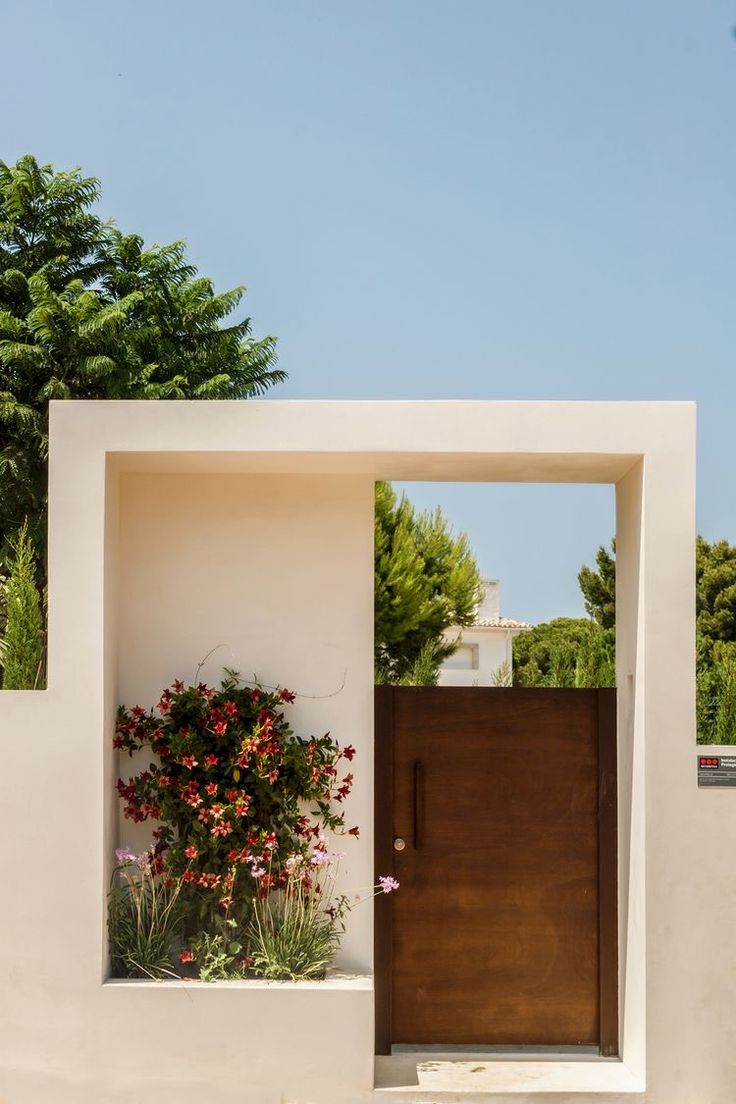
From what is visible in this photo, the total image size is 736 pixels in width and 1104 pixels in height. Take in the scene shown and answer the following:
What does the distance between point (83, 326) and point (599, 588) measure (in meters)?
17.0

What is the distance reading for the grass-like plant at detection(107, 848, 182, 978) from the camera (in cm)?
725

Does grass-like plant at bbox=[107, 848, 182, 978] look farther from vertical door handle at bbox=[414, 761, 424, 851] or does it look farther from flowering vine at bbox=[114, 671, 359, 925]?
vertical door handle at bbox=[414, 761, 424, 851]

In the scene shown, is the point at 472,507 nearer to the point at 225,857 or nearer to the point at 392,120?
the point at 392,120

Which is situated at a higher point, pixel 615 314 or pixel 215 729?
pixel 615 314

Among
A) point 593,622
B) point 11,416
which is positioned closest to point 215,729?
point 11,416

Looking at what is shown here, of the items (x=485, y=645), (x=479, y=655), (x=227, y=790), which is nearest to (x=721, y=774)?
(x=227, y=790)

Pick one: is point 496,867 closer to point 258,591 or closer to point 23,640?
point 258,591

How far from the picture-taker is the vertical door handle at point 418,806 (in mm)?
7844

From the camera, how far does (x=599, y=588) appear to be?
3534 cm

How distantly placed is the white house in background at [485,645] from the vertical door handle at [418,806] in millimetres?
24802

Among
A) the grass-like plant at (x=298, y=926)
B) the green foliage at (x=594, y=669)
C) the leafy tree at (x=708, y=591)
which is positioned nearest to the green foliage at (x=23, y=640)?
the grass-like plant at (x=298, y=926)

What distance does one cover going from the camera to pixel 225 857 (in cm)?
734

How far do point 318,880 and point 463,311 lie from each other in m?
24.7

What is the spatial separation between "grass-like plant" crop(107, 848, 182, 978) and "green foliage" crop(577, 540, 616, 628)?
28224 millimetres
